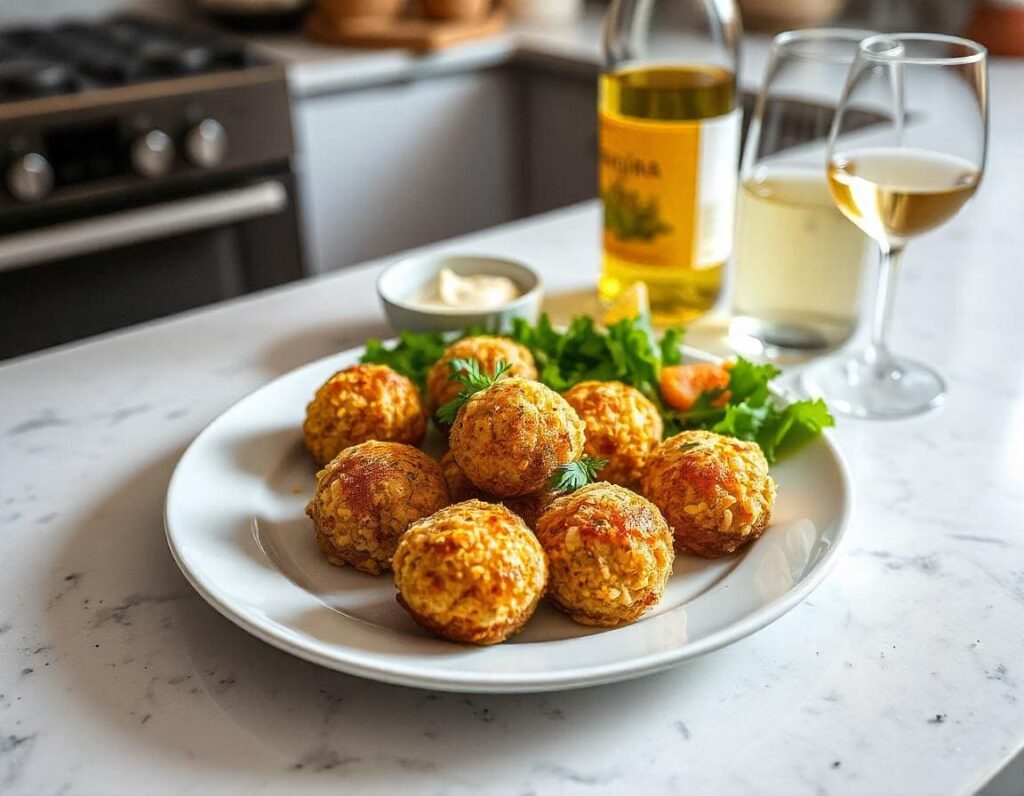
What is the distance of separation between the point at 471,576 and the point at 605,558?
84 millimetres

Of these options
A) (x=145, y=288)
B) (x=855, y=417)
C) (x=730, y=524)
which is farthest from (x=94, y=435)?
(x=145, y=288)

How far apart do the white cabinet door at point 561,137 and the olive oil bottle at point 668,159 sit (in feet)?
3.42

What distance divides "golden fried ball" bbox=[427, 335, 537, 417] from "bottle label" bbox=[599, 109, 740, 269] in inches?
9.7

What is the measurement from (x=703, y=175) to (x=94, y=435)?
0.62m

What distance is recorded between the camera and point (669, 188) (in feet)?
3.39

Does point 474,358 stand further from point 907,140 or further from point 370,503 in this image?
point 907,140

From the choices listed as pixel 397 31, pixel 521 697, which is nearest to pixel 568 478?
pixel 521 697

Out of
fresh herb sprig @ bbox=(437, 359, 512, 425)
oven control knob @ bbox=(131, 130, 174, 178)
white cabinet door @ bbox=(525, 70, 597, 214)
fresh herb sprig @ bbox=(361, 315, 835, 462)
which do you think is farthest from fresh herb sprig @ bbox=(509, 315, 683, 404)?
white cabinet door @ bbox=(525, 70, 597, 214)

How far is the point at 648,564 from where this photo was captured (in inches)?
25.0

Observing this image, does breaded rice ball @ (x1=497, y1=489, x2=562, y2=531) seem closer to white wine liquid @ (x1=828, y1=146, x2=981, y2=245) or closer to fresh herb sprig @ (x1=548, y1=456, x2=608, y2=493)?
fresh herb sprig @ (x1=548, y1=456, x2=608, y2=493)

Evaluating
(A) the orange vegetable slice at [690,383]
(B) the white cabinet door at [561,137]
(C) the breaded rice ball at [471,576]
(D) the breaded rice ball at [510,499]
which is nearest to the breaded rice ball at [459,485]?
(D) the breaded rice ball at [510,499]

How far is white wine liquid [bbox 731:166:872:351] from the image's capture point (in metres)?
1.01

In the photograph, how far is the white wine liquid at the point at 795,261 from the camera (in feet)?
3.30

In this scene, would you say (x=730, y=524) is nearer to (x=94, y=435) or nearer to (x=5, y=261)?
(x=94, y=435)
